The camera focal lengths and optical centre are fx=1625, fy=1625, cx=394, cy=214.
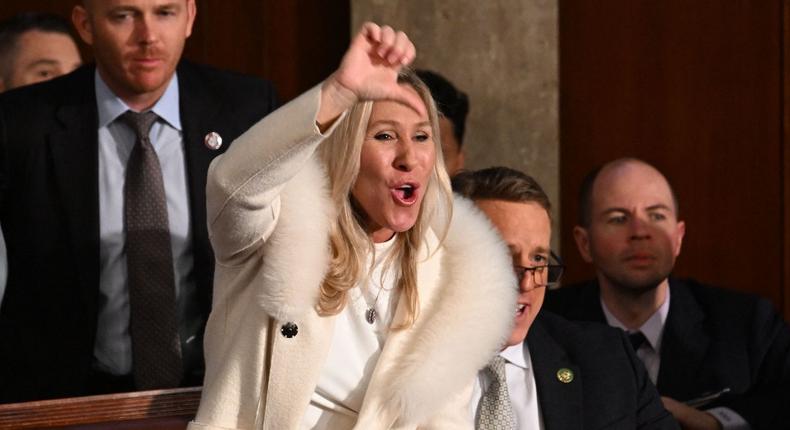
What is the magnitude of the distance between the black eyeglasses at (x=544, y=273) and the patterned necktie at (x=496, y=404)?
19 cm

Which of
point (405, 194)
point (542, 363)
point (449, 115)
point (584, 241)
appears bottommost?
point (542, 363)

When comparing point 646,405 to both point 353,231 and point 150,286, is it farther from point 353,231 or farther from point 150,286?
point 150,286

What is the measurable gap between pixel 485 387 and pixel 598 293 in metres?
1.16

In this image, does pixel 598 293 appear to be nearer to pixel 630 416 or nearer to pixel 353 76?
pixel 630 416

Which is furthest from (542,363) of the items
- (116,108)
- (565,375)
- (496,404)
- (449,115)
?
(449,115)

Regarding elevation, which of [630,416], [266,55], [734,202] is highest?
[266,55]

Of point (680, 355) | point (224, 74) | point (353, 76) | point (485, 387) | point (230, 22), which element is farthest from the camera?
point (230, 22)

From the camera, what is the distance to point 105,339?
10.7 feet

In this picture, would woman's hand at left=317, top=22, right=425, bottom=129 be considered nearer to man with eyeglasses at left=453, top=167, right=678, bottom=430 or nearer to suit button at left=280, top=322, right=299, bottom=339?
suit button at left=280, top=322, right=299, bottom=339

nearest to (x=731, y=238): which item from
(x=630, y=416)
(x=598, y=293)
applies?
(x=598, y=293)

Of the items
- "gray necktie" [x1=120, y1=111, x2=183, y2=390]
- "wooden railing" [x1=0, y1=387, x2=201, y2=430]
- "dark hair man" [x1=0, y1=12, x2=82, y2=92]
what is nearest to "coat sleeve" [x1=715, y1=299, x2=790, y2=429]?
"gray necktie" [x1=120, y1=111, x2=183, y2=390]

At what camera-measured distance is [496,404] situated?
3082 mm

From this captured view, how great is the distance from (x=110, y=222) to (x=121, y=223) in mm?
23

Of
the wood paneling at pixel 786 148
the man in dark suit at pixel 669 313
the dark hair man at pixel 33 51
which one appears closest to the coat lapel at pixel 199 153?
the dark hair man at pixel 33 51
